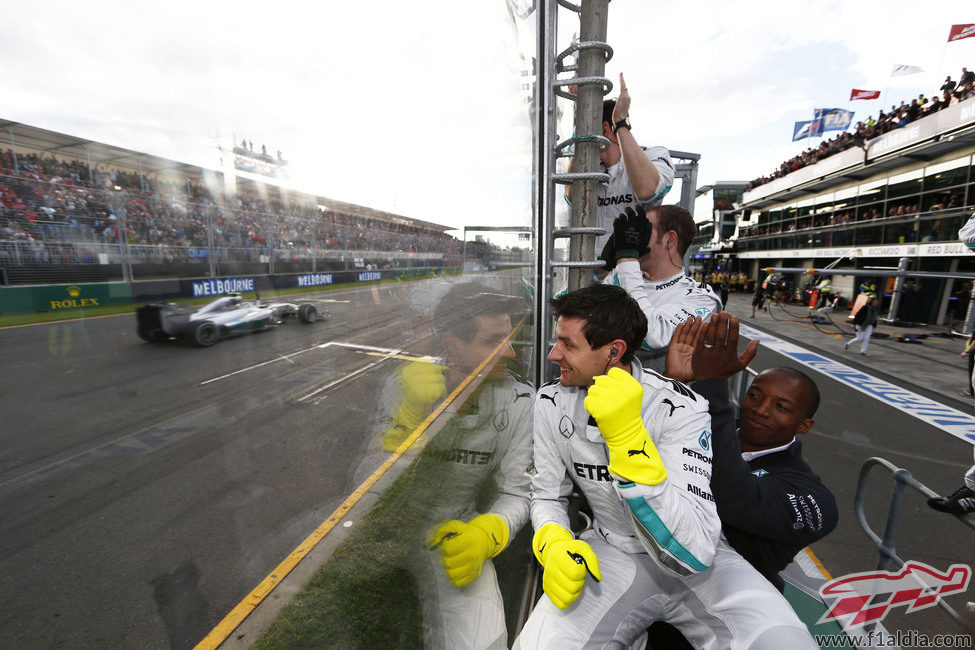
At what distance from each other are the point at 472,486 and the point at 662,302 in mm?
1276

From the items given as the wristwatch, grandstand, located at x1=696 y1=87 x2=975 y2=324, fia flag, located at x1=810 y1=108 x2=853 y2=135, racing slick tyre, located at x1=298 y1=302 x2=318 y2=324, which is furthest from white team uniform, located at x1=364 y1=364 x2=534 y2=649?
fia flag, located at x1=810 y1=108 x2=853 y2=135

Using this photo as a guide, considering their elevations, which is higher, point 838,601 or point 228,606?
point 228,606

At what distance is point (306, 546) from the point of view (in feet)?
6.40

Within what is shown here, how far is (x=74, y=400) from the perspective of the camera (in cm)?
78

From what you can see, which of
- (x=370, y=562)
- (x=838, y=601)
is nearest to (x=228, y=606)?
(x=370, y=562)

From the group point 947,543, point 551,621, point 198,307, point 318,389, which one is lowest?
point 947,543

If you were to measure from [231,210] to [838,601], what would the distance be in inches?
127

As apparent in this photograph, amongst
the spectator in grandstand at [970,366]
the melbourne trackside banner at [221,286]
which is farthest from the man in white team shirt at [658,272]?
the spectator in grandstand at [970,366]

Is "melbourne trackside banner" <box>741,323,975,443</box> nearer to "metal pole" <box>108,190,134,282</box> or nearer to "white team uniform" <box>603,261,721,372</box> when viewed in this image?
"white team uniform" <box>603,261,721,372</box>

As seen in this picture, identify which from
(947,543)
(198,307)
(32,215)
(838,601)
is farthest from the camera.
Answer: (947,543)

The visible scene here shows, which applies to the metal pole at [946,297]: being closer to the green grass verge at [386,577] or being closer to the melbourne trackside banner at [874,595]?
the melbourne trackside banner at [874,595]

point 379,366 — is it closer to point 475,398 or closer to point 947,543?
point 475,398

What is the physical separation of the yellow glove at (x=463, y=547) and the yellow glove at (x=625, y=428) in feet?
2.03

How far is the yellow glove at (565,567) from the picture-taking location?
1318mm
